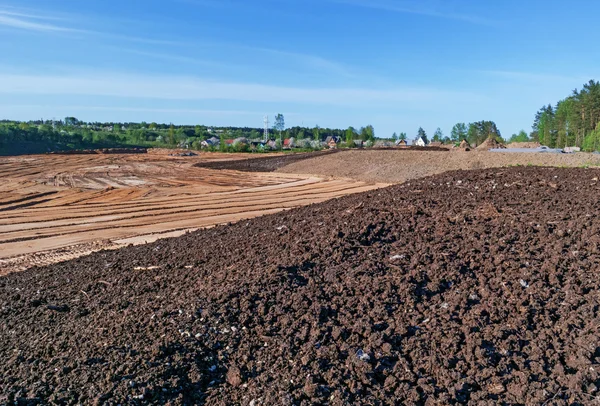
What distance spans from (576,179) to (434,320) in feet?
23.3

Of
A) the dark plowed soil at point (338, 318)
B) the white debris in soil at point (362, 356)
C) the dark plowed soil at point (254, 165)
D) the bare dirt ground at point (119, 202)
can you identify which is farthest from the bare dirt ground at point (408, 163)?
the white debris in soil at point (362, 356)

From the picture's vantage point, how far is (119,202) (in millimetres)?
21766

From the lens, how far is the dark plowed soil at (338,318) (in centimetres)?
385

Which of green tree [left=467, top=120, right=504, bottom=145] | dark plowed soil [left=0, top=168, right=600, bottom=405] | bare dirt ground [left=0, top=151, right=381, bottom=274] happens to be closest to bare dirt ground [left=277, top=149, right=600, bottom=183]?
bare dirt ground [left=0, top=151, right=381, bottom=274]

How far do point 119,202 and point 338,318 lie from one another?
19086mm

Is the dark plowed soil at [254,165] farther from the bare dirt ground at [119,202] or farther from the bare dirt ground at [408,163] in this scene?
the bare dirt ground at [119,202]

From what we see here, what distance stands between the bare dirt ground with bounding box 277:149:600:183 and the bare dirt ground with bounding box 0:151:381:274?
9.40ft

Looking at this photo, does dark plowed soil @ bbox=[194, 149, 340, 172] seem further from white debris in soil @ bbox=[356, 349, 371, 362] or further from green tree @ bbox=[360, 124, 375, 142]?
green tree @ bbox=[360, 124, 375, 142]

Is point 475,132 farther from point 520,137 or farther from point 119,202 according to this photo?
point 119,202

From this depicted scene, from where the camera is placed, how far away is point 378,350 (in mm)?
4273

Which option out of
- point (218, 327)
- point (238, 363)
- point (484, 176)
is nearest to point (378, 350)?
point (238, 363)

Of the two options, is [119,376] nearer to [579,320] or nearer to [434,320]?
[434,320]

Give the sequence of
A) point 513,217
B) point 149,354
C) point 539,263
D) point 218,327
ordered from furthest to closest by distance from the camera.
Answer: point 513,217, point 539,263, point 218,327, point 149,354

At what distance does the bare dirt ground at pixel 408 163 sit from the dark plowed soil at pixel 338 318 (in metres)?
24.5
